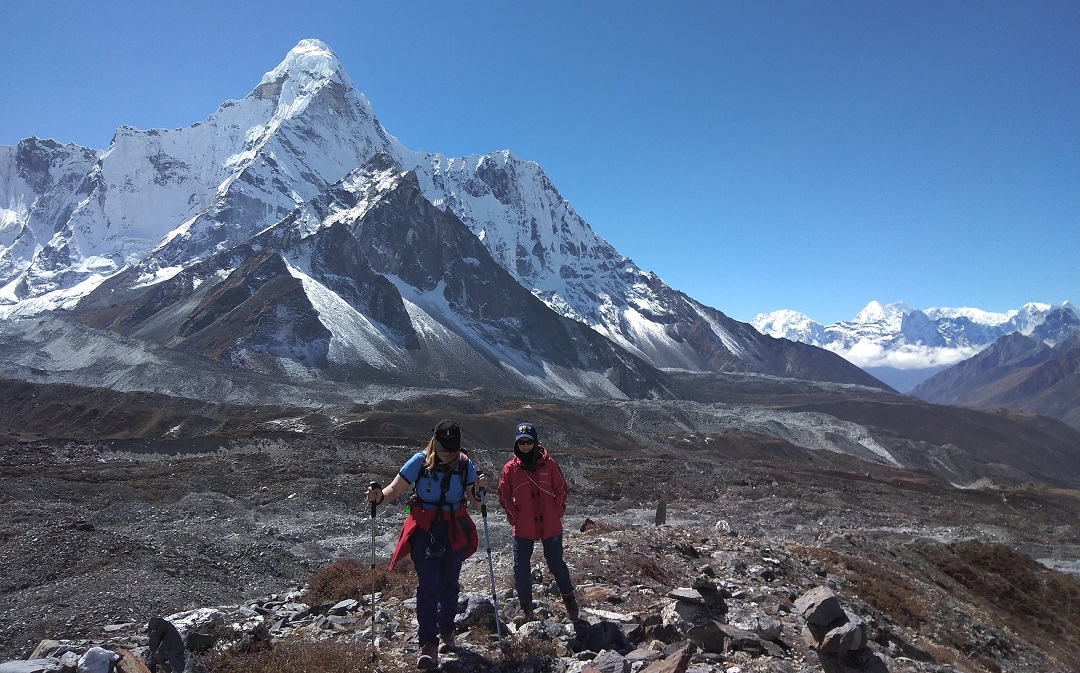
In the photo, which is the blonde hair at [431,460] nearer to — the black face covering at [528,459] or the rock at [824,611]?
the black face covering at [528,459]

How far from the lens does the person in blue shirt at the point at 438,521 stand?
714 centimetres

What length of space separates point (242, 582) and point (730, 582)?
13.5 metres

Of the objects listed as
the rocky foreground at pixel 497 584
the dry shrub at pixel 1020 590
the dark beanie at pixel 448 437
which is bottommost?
the dry shrub at pixel 1020 590

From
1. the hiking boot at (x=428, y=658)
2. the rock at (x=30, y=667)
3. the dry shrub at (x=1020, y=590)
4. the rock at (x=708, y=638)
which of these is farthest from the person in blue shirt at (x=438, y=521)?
the dry shrub at (x=1020, y=590)

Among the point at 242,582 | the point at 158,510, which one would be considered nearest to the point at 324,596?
the point at 242,582

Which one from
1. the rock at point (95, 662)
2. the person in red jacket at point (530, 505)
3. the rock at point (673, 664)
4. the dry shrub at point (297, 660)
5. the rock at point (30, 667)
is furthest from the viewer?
the person in red jacket at point (530, 505)

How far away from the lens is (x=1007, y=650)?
14.2m

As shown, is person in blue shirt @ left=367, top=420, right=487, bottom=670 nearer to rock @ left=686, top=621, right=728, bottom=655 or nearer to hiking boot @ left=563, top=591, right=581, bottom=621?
hiking boot @ left=563, top=591, right=581, bottom=621

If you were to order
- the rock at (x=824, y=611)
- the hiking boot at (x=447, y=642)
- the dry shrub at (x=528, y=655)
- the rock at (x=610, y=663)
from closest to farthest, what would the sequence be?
the rock at (x=610, y=663) < the dry shrub at (x=528, y=655) < the hiking boot at (x=447, y=642) < the rock at (x=824, y=611)

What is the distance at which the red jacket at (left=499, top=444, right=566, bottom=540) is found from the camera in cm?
834

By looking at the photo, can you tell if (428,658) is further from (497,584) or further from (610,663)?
(497,584)

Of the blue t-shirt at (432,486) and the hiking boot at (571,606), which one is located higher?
the blue t-shirt at (432,486)

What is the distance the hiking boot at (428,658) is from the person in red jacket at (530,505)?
177cm

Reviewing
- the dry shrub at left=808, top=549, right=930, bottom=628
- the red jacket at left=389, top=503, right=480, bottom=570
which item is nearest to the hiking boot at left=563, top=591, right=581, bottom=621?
the red jacket at left=389, top=503, right=480, bottom=570
